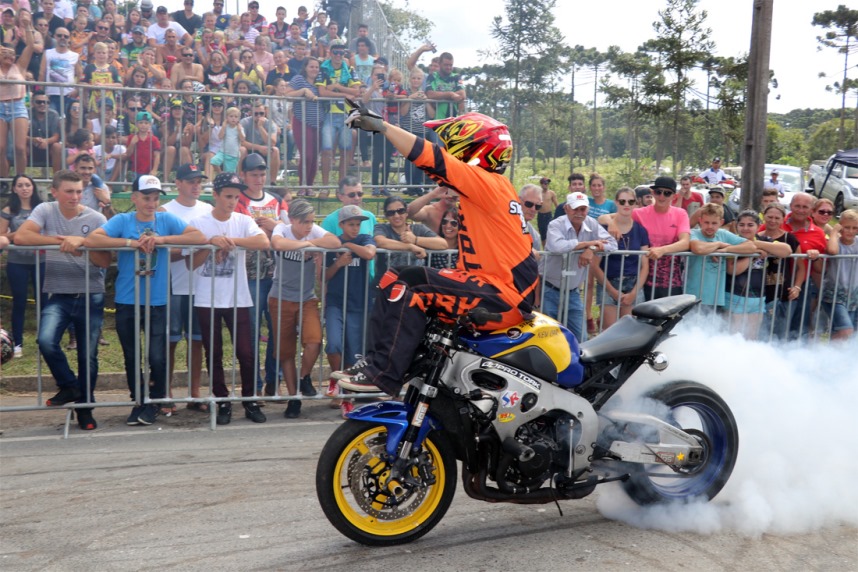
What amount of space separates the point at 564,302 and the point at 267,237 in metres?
2.81

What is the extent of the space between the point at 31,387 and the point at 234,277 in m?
2.50

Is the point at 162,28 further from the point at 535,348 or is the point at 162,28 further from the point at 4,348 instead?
the point at 535,348

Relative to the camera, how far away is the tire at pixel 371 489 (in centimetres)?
461

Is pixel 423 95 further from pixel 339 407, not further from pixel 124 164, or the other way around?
pixel 339 407

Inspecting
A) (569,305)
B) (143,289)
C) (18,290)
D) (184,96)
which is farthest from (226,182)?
(184,96)

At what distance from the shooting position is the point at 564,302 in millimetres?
8547

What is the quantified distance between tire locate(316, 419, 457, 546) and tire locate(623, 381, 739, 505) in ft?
3.96

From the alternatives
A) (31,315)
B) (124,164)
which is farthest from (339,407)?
(124,164)

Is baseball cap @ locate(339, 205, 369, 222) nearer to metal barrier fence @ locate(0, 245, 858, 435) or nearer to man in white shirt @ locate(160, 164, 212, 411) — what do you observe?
metal barrier fence @ locate(0, 245, 858, 435)

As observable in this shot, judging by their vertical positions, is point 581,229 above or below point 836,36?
below

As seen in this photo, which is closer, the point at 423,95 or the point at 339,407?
the point at 339,407

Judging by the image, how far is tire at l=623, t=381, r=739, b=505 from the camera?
528 centimetres

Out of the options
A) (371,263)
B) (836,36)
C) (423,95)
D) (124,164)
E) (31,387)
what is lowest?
(31,387)

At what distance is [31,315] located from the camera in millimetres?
10633
